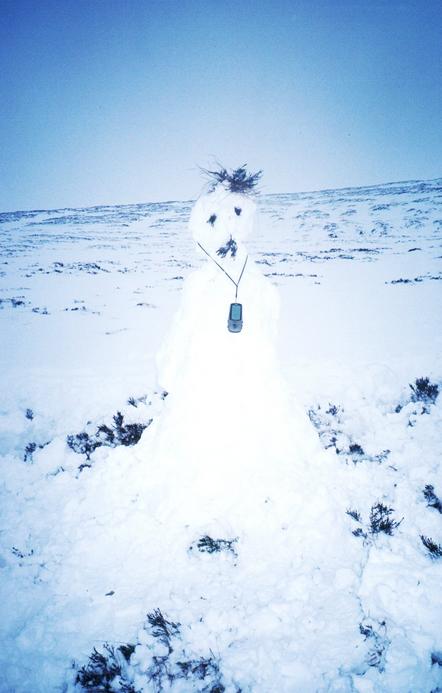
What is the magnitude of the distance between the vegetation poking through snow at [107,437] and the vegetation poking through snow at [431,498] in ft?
12.4

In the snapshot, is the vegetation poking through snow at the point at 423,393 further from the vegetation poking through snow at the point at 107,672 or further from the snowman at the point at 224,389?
the vegetation poking through snow at the point at 107,672

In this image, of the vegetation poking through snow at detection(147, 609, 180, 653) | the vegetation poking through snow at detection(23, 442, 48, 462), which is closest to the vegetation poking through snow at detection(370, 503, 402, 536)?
the vegetation poking through snow at detection(147, 609, 180, 653)

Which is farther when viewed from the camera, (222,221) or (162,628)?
(222,221)

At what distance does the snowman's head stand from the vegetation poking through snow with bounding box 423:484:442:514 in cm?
334

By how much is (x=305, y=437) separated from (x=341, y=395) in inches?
95.3

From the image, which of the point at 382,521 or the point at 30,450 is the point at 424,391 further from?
the point at 30,450

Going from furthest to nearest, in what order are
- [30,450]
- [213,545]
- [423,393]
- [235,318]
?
1. [423,393]
2. [30,450]
3. [235,318]
4. [213,545]

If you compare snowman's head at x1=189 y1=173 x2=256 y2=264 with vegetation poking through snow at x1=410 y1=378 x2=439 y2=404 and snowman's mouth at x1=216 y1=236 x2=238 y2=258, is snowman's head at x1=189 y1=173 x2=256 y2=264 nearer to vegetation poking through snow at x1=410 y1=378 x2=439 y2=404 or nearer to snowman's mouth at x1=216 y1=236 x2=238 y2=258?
snowman's mouth at x1=216 y1=236 x2=238 y2=258

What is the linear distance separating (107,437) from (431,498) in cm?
428

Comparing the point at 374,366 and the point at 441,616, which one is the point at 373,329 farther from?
the point at 441,616

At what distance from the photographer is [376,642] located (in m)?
2.27

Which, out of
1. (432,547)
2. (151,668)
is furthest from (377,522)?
(151,668)

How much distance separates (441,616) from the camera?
2369 millimetres

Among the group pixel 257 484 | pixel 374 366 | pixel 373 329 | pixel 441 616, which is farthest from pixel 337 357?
pixel 441 616
